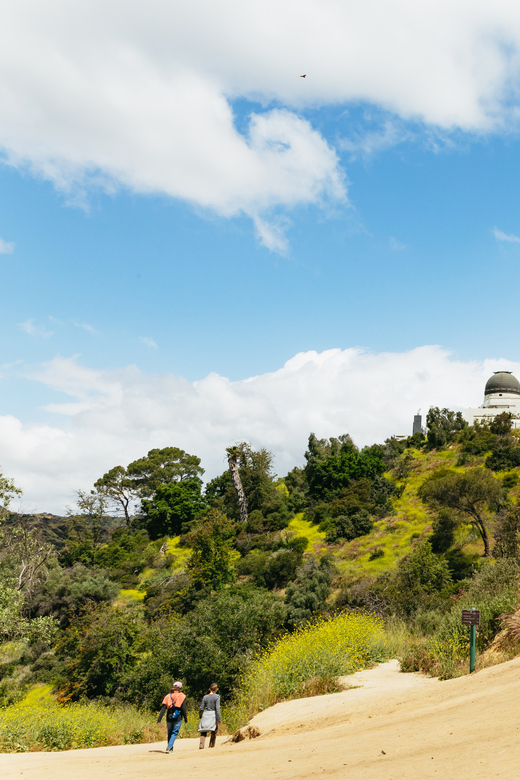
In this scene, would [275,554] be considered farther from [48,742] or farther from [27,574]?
[48,742]

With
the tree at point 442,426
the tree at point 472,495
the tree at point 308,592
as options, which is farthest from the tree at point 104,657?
the tree at point 442,426

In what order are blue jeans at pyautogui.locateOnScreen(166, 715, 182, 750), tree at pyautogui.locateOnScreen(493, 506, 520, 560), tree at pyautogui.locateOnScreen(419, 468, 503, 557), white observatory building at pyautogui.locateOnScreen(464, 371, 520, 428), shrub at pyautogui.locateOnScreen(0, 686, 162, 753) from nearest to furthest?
blue jeans at pyautogui.locateOnScreen(166, 715, 182, 750) < shrub at pyautogui.locateOnScreen(0, 686, 162, 753) < tree at pyautogui.locateOnScreen(493, 506, 520, 560) < tree at pyautogui.locateOnScreen(419, 468, 503, 557) < white observatory building at pyautogui.locateOnScreen(464, 371, 520, 428)

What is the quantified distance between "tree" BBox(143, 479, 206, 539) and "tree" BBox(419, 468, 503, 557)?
31730 mm

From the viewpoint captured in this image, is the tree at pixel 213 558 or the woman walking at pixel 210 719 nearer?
the woman walking at pixel 210 719

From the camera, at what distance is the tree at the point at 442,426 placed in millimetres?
56469

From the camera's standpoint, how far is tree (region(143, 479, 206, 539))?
60062 millimetres

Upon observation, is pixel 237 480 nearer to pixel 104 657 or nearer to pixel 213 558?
pixel 213 558

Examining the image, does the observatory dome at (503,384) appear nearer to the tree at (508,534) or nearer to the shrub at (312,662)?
the tree at (508,534)

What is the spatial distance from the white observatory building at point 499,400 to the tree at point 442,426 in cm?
218

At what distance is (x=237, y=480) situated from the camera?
188 feet

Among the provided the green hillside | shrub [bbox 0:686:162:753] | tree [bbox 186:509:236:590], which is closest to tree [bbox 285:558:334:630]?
the green hillside

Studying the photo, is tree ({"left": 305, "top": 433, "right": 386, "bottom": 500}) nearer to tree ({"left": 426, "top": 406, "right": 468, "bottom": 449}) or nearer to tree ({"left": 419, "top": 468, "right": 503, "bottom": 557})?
tree ({"left": 426, "top": 406, "right": 468, "bottom": 449})

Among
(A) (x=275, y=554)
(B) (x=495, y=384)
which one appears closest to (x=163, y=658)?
(A) (x=275, y=554)

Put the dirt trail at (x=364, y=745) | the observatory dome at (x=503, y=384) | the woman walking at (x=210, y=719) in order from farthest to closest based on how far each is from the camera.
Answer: the observatory dome at (x=503, y=384)
the woman walking at (x=210, y=719)
the dirt trail at (x=364, y=745)
